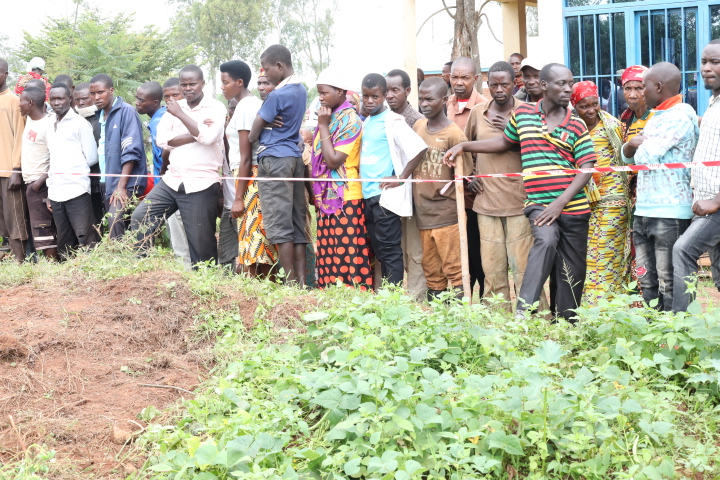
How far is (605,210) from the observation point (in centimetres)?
569

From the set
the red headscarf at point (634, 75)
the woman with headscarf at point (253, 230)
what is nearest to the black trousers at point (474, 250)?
the red headscarf at point (634, 75)

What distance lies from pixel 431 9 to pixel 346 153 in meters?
23.5

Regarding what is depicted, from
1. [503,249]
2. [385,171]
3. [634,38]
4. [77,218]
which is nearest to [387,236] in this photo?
[385,171]

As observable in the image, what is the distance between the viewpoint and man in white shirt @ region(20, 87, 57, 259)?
7.66 metres

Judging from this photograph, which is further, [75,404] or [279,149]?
[279,149]

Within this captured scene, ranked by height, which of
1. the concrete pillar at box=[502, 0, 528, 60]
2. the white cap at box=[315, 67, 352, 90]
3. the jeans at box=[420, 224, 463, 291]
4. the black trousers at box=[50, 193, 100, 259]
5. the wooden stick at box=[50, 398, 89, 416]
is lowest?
the wooden stick at box=[50, 398, 89, 416]

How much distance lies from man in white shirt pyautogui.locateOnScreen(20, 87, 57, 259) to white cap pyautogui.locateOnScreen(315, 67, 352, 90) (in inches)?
118

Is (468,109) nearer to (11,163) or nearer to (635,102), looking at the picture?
(635,102)

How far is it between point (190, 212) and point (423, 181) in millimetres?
2015

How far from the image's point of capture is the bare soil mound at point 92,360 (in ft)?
11.7

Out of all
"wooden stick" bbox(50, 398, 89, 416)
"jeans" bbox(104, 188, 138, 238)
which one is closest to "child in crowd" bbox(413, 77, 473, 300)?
"jeans" bbox(104, 188, 138, 238)

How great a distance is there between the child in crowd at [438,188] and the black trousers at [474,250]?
0.16m

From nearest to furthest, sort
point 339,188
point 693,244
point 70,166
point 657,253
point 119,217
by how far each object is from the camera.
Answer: point 693,244 → point 657,253 → point 339,188 → point 119,217 → point 70,166

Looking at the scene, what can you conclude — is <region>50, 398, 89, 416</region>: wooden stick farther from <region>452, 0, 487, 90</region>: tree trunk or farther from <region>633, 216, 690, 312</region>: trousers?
<region>452, 0, 487, 90</region>: tree trunk
